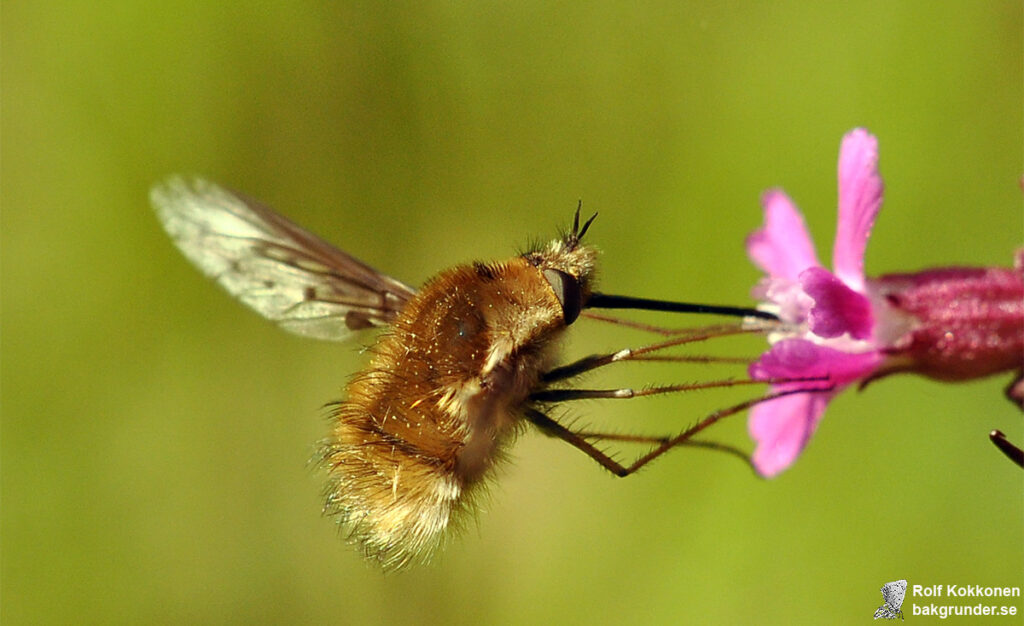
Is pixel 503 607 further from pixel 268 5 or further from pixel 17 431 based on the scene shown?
pixel 268 5

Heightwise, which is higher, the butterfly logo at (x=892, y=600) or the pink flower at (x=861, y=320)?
the pink flower at (x=861, y=320)

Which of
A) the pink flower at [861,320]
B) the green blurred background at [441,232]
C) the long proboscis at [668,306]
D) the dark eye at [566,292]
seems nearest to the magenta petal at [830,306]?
the pink flower at [861,320]

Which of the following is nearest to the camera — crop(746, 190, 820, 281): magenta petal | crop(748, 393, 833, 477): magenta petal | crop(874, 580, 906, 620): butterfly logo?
crop(748, 393, 833, 477): magenta petal

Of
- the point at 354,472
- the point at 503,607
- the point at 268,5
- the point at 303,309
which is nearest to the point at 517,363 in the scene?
the point at 354,472

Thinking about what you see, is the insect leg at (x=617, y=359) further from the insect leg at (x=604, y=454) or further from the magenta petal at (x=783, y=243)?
the magenta petal at (x=783, y=243)

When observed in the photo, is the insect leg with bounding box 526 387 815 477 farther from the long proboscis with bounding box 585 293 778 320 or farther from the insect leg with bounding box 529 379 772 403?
the long proboscis with bounding box 585 293 778 320

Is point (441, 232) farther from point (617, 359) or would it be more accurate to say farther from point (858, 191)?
point (858, 191)

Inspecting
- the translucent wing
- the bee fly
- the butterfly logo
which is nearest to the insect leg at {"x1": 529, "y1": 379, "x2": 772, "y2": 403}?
the bee fly
